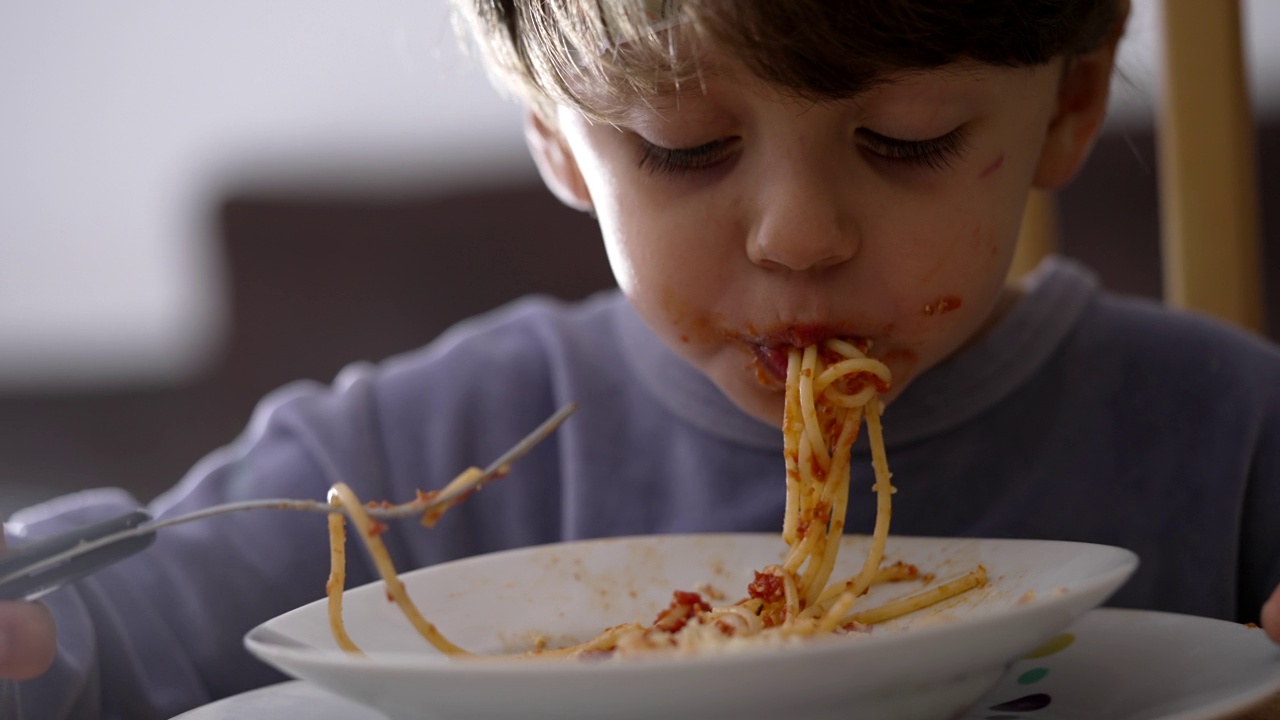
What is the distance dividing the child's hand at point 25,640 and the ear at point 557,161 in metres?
0.48

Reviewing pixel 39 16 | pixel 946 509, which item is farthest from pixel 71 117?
pixel 946 509

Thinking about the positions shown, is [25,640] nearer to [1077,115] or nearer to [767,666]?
[767,666]

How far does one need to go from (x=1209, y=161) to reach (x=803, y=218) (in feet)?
2.02

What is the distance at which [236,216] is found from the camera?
237 centimetres

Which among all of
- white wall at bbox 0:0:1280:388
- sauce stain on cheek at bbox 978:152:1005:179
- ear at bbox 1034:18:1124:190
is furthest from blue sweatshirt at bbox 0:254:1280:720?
white wall at bbox 0:0:1280:388

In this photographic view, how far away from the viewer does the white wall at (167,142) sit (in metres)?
2.49

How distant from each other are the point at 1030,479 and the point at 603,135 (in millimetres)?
489

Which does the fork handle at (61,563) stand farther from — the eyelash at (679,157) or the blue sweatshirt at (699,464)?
the eyelash at (679,157)

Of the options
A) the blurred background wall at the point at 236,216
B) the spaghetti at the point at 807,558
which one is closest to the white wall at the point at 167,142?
the blurred background wall at the point at 236,216

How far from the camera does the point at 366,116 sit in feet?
8.38

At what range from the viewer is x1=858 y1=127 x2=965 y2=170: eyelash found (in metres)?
0.70

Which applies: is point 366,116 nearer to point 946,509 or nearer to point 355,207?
point 355,207

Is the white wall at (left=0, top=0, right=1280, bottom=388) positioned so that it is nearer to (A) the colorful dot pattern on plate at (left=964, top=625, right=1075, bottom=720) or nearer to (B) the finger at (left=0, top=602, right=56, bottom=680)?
(B) the finger at (left=0, top=602, right=56, bottom=680)

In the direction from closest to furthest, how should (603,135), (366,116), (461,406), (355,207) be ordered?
(603,135)
(461,406)
(355,207)
(366,116)
